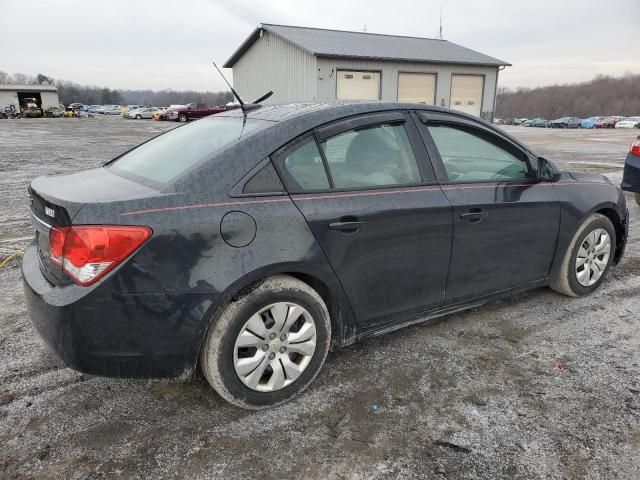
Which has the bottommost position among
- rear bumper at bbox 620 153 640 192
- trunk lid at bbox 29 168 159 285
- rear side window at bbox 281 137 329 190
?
rear bumper at bbox 620 153 640 192

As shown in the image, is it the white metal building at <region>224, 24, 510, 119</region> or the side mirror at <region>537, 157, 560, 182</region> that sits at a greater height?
the white metal building at <region>224, 24, 510, 119</region>

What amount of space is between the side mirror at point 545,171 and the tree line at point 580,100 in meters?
111

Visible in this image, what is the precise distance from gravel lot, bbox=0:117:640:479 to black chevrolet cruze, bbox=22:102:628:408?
9.9 inches

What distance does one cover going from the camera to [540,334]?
3488mm

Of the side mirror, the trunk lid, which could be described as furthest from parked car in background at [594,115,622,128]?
the trunk lid

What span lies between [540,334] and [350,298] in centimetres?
158

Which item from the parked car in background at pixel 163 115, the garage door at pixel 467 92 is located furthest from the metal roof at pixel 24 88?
the garage door at pixel 467 92

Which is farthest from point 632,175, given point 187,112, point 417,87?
point 187,112

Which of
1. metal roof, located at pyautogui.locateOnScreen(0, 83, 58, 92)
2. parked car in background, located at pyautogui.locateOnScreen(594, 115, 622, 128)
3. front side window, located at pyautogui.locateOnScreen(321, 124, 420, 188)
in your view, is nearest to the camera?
front side window, located at pyautogui.locateOnScreen(321, 124, 420, 188)

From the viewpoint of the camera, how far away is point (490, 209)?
10.7 ft

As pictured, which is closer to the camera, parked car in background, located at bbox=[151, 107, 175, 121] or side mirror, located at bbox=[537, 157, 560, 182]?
side mirror, located at bbox=[537, 157, 560, 182]

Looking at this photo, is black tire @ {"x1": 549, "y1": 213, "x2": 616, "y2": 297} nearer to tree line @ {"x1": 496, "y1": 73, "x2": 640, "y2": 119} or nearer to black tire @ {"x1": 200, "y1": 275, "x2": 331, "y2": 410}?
black tire @ {"x1": 200, "y1": 275, "x2": 331, "y2": 410}

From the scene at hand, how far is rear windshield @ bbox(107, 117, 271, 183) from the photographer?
8.66 ft

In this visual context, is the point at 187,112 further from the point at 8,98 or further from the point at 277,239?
the point at 277,239
